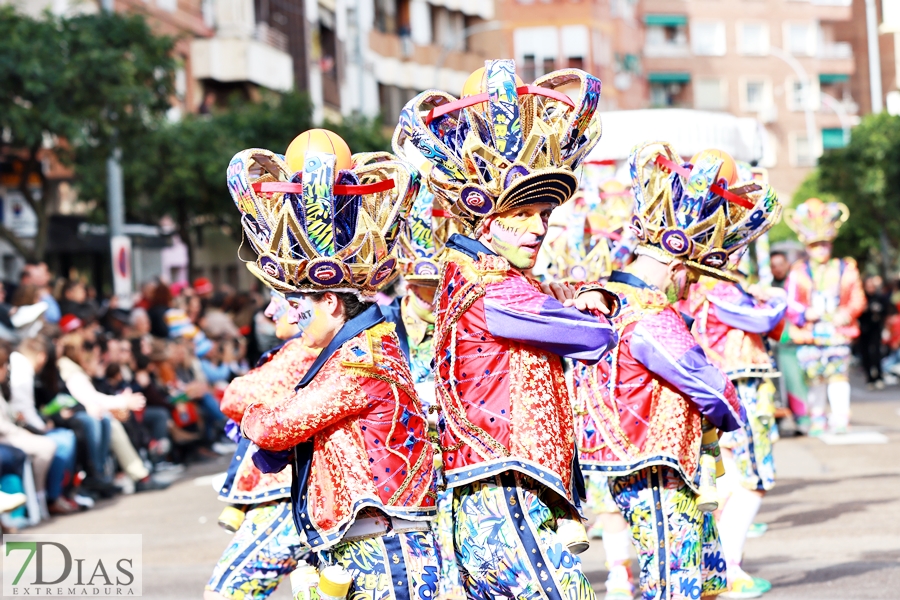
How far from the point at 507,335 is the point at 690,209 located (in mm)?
1680

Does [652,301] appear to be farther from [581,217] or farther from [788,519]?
[788,519]

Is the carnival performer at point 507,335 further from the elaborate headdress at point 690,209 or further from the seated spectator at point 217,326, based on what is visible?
the seated spectator at point 217,326

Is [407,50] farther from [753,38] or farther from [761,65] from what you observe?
[753,38]

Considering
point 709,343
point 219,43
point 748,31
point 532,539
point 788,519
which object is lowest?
point 788,519

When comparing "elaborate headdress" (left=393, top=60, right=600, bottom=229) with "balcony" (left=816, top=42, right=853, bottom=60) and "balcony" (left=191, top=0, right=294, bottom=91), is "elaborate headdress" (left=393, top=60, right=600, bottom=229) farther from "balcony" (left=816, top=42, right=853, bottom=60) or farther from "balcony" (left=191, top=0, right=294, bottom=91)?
"balcony" (left=816, top=42, right=853, bottom=60)

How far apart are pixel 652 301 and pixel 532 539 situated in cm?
155

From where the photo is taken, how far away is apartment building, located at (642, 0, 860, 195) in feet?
271

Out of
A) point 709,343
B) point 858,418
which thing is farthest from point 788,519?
point 858,418

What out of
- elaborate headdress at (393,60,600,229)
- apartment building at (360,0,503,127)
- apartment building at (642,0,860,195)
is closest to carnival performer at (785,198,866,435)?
elaborate headdress at (393,60,600,229)

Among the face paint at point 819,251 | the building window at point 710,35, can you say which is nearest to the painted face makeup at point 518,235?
the face paint at point 819,251

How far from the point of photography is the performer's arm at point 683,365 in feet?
20.6

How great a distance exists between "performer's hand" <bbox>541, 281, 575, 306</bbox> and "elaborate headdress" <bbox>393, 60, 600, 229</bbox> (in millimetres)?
328

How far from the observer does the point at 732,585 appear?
27.7ft

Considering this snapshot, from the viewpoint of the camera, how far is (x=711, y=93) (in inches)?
3285
